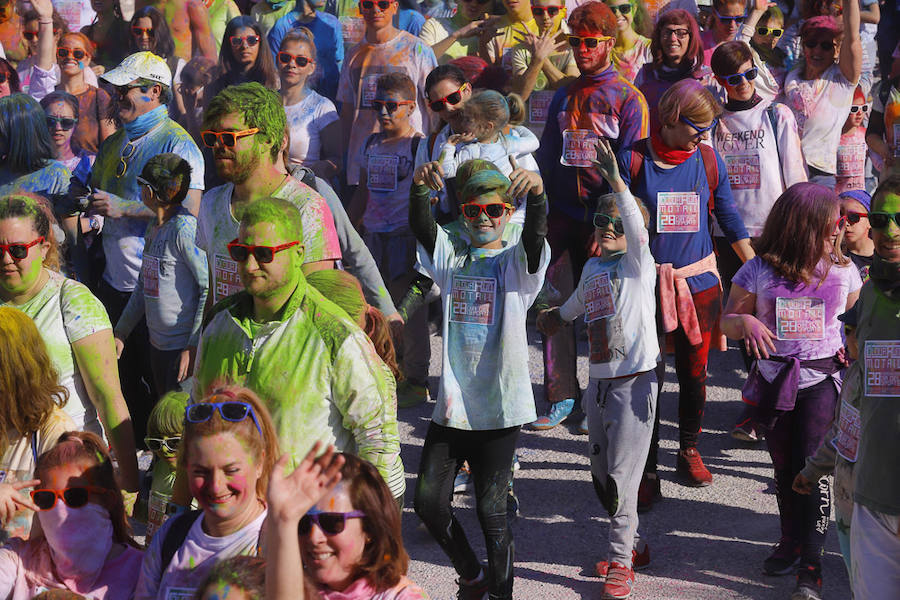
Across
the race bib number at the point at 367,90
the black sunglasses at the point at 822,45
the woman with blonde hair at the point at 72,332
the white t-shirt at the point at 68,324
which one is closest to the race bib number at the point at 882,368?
the woman with blonde hair at the point at 72,332

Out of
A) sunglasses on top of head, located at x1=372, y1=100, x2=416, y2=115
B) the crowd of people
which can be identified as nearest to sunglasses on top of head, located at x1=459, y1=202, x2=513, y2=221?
the crowd of people

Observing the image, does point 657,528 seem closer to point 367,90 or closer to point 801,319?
point 801,319

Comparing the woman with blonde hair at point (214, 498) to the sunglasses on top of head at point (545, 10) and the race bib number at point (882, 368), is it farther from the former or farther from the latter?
the sunglasses on top of head at point (545, 10)

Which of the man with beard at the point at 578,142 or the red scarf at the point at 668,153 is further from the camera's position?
the man with beard at the point at 578,142

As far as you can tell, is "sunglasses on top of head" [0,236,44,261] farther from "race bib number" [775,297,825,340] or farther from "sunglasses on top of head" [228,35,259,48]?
"sunglasses on top of head" [228,35,259,48]

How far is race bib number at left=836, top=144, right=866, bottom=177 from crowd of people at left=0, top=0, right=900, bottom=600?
0.07 feet

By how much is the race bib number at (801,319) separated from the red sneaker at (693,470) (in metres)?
1.31

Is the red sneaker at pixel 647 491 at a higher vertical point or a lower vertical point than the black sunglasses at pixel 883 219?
lower

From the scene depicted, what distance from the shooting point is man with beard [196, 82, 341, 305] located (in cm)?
446

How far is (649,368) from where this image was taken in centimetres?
515

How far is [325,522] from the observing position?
3.01 meters

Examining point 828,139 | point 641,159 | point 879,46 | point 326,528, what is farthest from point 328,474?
point 879,46

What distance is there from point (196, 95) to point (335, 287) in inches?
208

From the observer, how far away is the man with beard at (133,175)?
6.49 m
